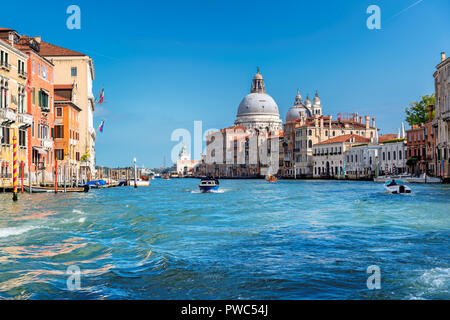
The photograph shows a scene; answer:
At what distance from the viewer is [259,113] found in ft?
447

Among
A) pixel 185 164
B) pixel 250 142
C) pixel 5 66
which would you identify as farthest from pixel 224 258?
pixel 185 164

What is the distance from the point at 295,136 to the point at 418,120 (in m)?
32.6

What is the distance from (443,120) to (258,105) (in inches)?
3794

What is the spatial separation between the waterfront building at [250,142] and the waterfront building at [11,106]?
7625cm

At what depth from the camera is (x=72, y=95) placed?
3556cm

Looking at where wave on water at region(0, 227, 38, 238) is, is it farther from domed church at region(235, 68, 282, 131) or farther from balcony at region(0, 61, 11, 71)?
domed church at region(235, 68, 282, 131)

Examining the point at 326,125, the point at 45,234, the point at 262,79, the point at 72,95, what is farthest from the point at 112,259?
the point at 262,79

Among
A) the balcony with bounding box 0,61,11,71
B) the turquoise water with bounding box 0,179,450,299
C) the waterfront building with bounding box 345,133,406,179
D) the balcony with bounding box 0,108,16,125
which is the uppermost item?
the balcony with bounding box 0,61,11,71

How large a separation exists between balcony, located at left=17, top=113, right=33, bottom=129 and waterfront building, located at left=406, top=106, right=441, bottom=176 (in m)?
34.9

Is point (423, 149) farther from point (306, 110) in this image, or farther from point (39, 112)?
point (306, 110)

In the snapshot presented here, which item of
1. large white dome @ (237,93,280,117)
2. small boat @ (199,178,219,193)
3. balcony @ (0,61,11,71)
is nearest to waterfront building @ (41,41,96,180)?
small boat @ (199,178,219,193)

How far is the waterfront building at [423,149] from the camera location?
4684cm

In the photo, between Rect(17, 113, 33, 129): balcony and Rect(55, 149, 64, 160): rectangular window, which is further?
Rect(55, 149, 64, 160): rectangular window

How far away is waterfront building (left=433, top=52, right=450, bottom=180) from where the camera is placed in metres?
41.4
